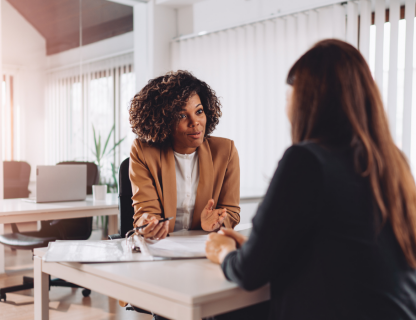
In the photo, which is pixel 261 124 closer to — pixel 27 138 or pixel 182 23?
pixel 182 23

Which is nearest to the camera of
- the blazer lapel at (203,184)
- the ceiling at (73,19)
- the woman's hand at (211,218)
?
the woman's hand at (211,218)

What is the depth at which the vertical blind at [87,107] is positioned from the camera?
13.1ft

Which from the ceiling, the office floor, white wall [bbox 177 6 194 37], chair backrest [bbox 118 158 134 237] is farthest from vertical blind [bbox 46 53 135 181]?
chair backrest [bbox 118 158 134 237]

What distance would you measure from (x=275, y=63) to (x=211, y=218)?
254 centimetres

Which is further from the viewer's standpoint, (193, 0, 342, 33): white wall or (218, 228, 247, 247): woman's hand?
(193, 0, 342, 33): white wall

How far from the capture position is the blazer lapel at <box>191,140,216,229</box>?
1.77 m

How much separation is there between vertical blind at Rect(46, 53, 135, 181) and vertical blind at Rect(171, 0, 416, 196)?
2.39 feet

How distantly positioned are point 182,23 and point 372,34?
224cm

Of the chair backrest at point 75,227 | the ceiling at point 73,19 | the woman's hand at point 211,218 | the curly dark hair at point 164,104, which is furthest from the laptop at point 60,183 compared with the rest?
the ceiling at point 73,19

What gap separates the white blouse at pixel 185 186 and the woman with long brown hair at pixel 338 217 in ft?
2.88

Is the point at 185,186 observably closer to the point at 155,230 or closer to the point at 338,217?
the point at 155,230

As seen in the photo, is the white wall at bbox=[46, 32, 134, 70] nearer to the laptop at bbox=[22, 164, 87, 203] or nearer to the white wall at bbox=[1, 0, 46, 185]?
the white wall at bbox=[1, 0, 46, 185]

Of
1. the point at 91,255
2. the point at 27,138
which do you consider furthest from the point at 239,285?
the point at 27,138

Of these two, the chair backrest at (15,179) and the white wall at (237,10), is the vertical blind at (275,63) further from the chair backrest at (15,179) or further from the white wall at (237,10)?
the chair backrest at (15,179)
